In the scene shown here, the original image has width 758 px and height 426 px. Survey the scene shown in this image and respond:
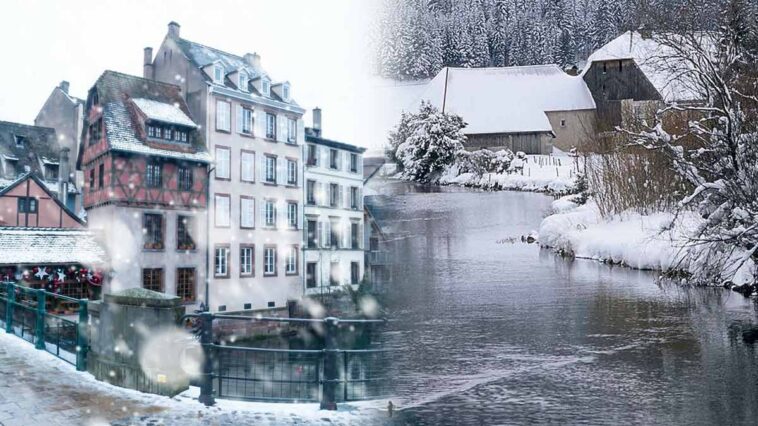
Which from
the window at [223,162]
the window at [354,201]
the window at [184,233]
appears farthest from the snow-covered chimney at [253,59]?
the window at [354,201]

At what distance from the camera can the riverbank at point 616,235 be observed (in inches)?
718

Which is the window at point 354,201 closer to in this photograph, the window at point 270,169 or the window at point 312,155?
the window at point 312,155

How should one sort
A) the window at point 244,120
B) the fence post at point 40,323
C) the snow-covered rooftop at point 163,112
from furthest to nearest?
the window at point 244,120, the snow-covered rooftop at point 163,112, the fence post at point 40,323

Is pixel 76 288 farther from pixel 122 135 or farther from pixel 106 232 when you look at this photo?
pixel 122 135

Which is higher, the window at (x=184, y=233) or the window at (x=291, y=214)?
the window at (x=291, y=214)

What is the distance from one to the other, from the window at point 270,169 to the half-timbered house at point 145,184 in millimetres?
3064

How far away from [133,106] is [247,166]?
5132mm

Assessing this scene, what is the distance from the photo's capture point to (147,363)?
6.92m

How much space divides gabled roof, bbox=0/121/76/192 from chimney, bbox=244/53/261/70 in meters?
10.4

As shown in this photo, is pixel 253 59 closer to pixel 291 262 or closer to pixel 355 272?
pixel 291 262

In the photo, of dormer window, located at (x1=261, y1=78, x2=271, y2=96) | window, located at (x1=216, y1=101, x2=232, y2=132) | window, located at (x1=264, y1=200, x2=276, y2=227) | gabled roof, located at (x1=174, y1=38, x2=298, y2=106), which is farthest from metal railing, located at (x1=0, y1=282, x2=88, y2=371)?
dormer window, located at (x1=261, y1=78, x2=271, y2=96)

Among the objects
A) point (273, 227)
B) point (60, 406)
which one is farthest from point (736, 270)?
point (273, 227)

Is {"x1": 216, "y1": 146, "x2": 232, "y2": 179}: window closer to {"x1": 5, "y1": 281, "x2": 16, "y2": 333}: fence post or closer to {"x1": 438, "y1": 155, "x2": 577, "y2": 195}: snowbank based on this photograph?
{"x1": 438, "y1": 155, "x2": 577, "y2": 195}: snowbank

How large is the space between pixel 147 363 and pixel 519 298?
7846 millimetres
